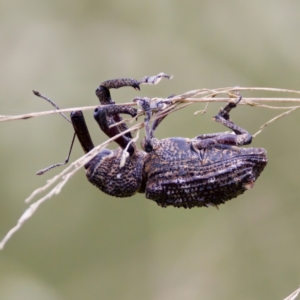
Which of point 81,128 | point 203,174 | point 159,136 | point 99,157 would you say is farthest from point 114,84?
point 159,136

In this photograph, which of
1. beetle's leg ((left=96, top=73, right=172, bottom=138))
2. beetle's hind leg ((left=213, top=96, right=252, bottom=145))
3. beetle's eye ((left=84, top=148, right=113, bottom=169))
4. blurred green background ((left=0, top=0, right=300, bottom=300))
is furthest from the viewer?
blurred green background ((left=0, top=0, right=300, bottom=300))

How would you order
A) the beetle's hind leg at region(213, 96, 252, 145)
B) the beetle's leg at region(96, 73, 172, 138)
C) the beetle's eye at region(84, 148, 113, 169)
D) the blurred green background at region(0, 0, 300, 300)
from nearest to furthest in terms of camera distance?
the beetle's leg at region(96, 73, 172, 138) → the beetle's hind leg at region(213, 96, 252, 145) → the beetle's eye at region(84, 148, 113, 169) → the blurred green background at region(0, 0, 300, 300)

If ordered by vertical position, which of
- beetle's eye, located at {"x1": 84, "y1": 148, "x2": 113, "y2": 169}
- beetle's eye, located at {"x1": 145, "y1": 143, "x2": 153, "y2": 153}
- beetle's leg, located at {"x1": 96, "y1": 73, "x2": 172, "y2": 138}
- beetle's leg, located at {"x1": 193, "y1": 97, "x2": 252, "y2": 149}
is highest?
beetle's leg, located at {"x1": 96, "y1": 73, "x2": 172, "y2": 138}

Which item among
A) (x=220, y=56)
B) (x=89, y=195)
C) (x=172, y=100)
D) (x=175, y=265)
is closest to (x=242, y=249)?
(x=175, y=265)

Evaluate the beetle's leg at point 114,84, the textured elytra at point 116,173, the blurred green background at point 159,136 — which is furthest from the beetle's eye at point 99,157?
the blurred green background at point 159,136

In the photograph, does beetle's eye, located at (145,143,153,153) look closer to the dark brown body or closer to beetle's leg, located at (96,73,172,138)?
the dark brown body

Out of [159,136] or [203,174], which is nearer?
[203,174]

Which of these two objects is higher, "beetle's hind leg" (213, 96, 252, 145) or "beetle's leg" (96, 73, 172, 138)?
"beetle's leg" (96, 73, 172, 138)

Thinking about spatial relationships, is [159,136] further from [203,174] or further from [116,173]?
[203,174]

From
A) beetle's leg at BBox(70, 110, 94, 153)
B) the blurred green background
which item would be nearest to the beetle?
beetle's leg at BBox(70, 110, 94, 153)

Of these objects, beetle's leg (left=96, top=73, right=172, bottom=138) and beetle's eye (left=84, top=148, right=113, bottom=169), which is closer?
beetle's leg (left=96, top=73, right=172, bottom=138)
